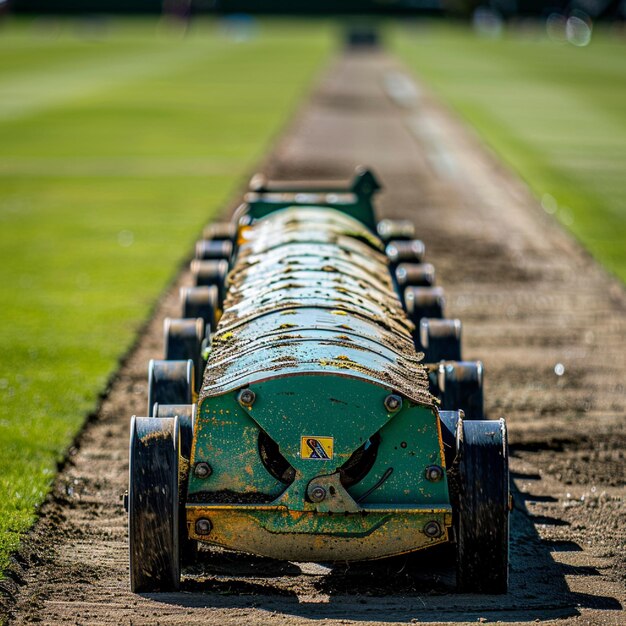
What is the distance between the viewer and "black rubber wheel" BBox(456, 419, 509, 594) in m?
6.69

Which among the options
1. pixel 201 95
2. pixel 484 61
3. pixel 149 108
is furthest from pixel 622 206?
pixel 484 61

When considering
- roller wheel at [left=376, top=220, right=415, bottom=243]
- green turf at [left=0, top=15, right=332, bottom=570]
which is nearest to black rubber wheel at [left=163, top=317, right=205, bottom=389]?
green turf at [left=0, top=15, right=332, bottom=570]

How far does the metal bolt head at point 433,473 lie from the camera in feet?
22.3

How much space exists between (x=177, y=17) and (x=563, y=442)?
104515 mm

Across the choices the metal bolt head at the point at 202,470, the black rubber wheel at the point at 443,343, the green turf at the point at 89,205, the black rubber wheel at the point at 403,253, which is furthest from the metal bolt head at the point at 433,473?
the black rubber wheel at the point at 403,253

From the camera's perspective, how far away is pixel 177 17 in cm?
10912

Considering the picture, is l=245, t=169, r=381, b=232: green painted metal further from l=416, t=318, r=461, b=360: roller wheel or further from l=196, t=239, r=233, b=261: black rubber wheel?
l=416, t=318, r=461, b=360: roller wheel

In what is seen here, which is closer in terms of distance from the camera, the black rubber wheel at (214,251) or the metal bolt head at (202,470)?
the metal bolt head at (202,470)

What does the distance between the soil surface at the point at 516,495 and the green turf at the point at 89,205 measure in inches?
16.2

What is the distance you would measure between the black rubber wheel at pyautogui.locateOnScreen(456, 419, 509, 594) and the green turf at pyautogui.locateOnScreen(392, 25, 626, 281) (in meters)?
10.5

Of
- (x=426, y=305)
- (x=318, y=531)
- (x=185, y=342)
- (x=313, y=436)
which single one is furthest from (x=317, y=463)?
(x=426, y=305)

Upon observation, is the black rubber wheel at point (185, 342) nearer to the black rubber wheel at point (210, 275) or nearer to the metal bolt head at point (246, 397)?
the black rubber wheel at point (210, 275)

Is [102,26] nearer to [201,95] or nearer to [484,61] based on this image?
[484,61]

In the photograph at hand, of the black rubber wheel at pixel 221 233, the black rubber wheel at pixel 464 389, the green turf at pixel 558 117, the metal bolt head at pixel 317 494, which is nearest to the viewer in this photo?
the metal bolt head at pixel 317 494
